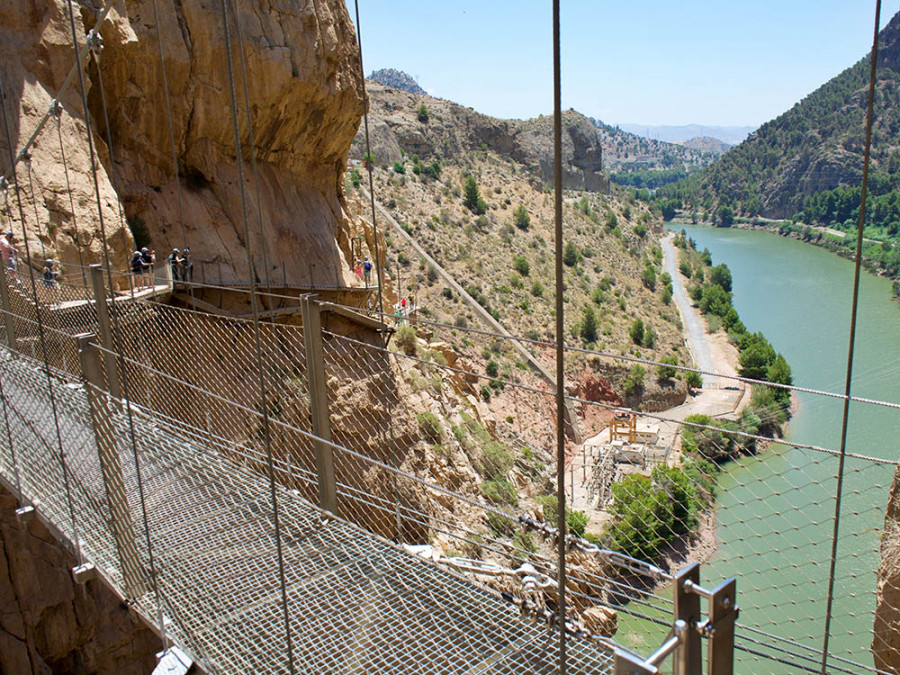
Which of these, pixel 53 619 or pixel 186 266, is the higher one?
pixel 186 266

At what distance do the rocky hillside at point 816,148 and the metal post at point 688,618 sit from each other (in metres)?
18.5

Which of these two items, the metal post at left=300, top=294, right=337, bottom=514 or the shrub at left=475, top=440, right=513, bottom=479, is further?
the shrub at left=475, top=440, right=513, bottom=479

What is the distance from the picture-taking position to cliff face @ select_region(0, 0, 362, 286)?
655 centimetres

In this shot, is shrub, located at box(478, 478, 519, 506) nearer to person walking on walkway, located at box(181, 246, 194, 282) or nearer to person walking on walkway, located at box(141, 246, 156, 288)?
person walking on walkway, located at box(181, 246, 194, 282)

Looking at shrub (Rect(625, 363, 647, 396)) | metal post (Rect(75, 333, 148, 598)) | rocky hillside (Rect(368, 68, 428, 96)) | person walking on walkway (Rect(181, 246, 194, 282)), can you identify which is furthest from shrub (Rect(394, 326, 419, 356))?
rocky hillside (Rect(368, 68, 428, 96))

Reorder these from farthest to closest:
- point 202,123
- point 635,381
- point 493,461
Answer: point 635,381 < point 493,461 < point 202,123

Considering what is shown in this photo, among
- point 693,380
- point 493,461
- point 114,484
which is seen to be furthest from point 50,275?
point 693,380

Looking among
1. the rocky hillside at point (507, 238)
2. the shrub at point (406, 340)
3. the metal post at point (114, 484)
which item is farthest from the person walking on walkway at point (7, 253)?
the rocky hillside at point (507, 238)

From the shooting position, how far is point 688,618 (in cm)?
101

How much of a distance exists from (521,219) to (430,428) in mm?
25167

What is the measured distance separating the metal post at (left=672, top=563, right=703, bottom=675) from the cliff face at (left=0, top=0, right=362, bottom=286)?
6.33 m

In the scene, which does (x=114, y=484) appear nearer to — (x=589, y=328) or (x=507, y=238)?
(x=589, y=328)

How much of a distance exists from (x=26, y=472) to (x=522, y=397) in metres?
16.6

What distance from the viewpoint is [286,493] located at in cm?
278
